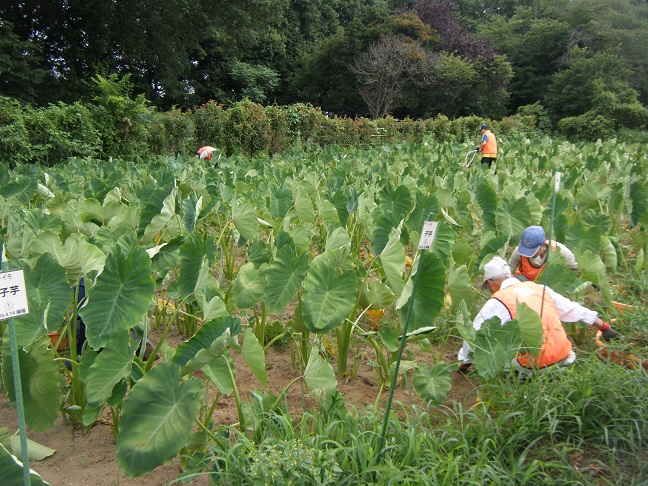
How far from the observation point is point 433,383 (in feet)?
7.45

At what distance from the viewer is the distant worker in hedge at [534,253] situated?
128 inches

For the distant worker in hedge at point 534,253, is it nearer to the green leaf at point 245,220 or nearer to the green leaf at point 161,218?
the green leaf at point 245,220

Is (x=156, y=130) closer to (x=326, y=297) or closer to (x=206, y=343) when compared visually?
(x=326, y=297)

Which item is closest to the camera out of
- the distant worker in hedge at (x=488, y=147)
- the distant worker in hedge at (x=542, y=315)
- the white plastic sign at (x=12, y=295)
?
the white plastic sign at (x=12, y=295)

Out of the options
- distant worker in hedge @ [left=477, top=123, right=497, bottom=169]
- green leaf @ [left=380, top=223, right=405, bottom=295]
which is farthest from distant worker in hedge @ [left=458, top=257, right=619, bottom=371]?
distant worker in hedge @ [left=477, top=123, right=497, bottom=169]

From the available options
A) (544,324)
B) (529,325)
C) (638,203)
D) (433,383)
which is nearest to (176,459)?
(433,383)

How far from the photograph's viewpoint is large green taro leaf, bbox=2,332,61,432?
1.91 m

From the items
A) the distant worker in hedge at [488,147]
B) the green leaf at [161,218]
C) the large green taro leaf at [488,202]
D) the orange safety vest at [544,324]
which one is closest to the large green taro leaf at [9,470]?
the green leaf at [161,218]

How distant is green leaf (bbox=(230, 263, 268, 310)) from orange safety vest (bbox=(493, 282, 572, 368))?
1119 mm

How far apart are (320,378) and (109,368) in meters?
0.77

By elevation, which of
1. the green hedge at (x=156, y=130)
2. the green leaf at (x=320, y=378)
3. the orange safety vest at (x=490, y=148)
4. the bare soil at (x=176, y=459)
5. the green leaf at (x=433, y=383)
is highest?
the green hedge at (x=156, y=130)

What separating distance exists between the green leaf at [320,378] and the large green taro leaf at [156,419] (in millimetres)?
542

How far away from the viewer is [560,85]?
29734 millimetres

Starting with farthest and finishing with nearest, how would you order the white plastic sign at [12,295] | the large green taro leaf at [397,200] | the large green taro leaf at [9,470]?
the large green taro leaf at [397,200], the large green taro leaf at [9,470], the white plastic sign at [12,295]
